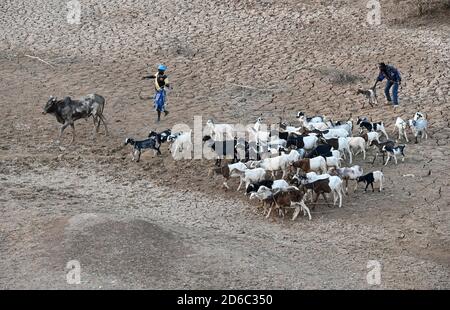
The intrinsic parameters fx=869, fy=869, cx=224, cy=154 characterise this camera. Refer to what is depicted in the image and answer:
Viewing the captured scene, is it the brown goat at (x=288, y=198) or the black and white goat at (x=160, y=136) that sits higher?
the black and white goat at (x=160, y=136)

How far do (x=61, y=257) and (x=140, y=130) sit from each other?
7032 millimetres

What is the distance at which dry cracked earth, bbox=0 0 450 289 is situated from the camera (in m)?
13.7

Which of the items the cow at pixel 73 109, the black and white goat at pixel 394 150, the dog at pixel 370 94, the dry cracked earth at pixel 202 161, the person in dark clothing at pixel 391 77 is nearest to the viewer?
the dry cracked earth at pixel 202 161

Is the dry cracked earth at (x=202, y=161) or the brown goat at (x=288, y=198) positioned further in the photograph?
the brown goat at (x=288, y=198)

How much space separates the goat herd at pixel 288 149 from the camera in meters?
15.9

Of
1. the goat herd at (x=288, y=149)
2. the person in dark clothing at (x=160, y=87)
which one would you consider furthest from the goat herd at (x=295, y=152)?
the person in dark clothing at (x=160, y=87)

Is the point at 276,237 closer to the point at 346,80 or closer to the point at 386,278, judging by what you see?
the point at 386,278

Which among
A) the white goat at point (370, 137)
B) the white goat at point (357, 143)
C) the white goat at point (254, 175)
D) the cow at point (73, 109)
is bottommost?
the white goat at point (254, 175)

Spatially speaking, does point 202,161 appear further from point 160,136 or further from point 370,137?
point 370,137

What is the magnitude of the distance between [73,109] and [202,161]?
344 centimetres

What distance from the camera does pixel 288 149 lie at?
58.0 ft

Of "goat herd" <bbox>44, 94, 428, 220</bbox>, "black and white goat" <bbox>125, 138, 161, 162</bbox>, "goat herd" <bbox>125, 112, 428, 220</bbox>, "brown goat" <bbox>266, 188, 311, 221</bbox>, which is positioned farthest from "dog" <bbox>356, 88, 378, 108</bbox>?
"brown goat" <bbox>266, 188, 311, 221</bbox>

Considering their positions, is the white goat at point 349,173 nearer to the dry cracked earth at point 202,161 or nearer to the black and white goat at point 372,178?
the black and white goat at point 372,178

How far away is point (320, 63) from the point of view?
78.0 feet
